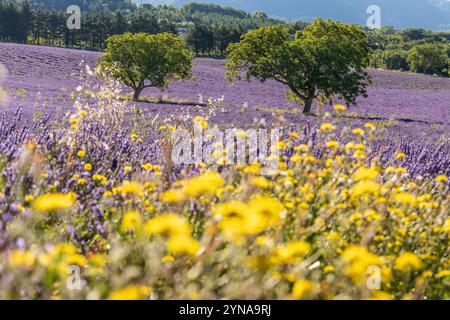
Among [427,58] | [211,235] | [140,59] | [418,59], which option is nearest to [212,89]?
[140,59]

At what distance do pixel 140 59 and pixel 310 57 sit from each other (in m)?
7.09

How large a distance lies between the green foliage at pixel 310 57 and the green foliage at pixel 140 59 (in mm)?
2941

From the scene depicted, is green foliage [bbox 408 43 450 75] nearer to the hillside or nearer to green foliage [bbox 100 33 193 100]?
the hillside

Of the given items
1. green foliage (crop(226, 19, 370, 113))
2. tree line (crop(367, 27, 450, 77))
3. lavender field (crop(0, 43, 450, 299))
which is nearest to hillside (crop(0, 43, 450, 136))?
green foliage (crop(226, 19, 370, 113))

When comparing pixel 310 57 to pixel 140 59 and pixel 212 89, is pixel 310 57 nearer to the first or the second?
→ pixel 140 59

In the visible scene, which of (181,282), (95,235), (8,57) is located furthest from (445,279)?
(8,57)

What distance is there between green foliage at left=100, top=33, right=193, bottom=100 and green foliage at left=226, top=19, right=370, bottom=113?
9.65ft

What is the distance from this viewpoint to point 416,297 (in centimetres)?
268

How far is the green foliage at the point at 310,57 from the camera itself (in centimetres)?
1991

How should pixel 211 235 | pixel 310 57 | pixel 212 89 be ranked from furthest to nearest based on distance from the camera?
1. pixel 212 89
2. pixel 310 57
3. pixel 211 235

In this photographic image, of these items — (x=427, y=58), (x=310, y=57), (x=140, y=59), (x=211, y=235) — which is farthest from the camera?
(x=427, y=58)

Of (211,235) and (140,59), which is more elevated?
(140,59)

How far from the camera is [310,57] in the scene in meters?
20.1
